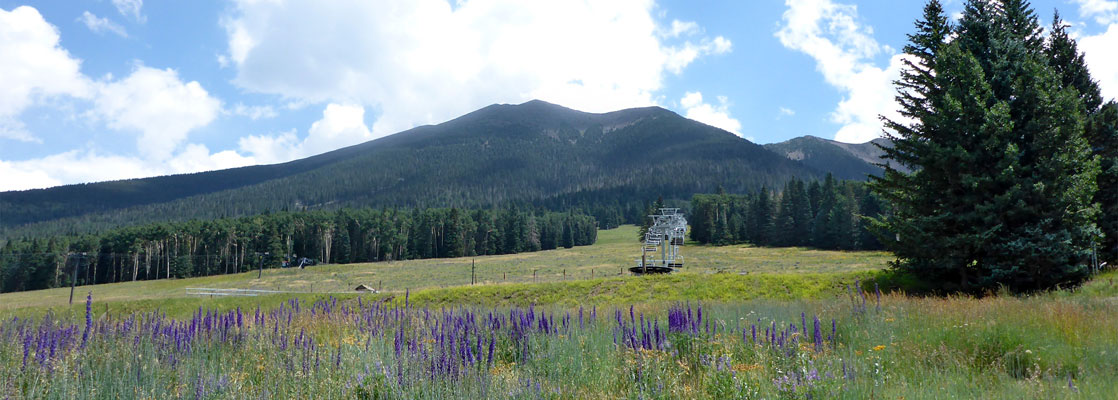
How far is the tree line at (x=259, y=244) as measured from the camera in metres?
85.6

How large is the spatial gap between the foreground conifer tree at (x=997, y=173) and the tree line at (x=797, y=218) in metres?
59.1

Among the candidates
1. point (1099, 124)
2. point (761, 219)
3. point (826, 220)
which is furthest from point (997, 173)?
point (761, 219)

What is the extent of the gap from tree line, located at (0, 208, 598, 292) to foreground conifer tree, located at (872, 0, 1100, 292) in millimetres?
86924

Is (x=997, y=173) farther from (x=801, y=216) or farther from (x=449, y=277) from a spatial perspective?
(x=801, y=216)

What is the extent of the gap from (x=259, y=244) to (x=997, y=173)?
105 metres

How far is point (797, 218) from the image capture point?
288 feet

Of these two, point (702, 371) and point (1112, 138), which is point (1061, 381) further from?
point (1112, 138)

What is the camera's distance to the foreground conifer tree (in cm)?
1455

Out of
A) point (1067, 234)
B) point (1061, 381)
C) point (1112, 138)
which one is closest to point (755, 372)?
point (1061, 381)

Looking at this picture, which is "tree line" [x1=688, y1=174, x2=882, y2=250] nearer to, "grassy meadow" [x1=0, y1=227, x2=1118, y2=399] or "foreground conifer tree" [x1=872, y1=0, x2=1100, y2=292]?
"foreground conifer tree" [x1=872, y1=0, x2=1100, y2=292]

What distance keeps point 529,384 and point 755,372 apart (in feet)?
7.62

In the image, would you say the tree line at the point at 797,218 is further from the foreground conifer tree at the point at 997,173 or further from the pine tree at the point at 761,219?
the foreground conifer tree at the point at 997,173

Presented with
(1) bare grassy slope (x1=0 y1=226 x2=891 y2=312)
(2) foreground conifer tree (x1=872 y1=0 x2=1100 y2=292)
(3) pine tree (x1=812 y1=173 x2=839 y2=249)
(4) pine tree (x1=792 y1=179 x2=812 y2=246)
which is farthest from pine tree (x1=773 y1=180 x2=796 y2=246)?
(2) foreground conifer tree (x1=872 y1=0 x2=1100 y2=292)

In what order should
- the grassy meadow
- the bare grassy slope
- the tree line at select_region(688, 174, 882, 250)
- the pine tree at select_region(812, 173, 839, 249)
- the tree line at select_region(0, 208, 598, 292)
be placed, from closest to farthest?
the grassy meadow < the bare grassy slope < the tree line at select_region(688, 174, 882, 250) < the pine tree at select_region(812, 173, 839, 249) < the tree line at select_region(0, 208, 598, 292)
